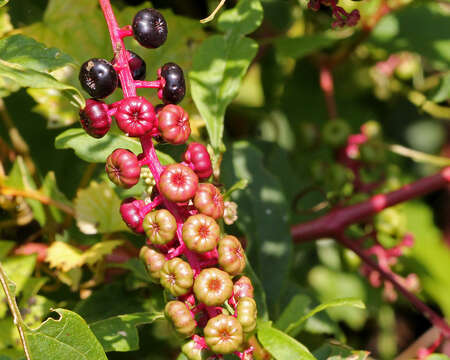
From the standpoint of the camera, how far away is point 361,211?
1.85 m

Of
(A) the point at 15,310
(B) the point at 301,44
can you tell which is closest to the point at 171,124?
(A) the point at 15,310

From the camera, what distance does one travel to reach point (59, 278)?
1.63 meters

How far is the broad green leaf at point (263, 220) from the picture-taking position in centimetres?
167

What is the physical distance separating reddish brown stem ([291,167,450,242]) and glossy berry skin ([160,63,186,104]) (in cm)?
82

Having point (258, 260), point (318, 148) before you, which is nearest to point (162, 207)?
point (258, 260)

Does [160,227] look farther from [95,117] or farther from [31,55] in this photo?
[31,55]

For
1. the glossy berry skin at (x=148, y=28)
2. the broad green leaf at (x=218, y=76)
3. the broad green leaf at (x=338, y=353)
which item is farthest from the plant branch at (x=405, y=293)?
the glossy berry skin at (x=148, y=28)

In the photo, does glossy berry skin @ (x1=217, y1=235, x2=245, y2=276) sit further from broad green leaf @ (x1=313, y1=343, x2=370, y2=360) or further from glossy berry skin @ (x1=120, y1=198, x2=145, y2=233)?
broad green leaf @ (x1=313, y1=343, x2=370, y2=360)

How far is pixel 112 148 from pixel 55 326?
1.36 ft

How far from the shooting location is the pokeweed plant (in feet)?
3.56

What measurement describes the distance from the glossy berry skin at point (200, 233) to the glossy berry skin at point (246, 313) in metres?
0.13

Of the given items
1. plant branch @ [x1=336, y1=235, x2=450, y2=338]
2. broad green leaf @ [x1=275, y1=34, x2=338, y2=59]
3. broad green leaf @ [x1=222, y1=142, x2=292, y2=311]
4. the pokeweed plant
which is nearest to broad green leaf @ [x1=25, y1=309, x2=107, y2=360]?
the pokeweed plant

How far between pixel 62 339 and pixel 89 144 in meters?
0.43

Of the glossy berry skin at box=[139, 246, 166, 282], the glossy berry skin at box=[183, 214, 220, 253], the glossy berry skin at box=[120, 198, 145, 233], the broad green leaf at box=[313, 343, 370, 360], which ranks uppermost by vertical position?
the glossy berry skin at box=[183, 214, 220, 253]
